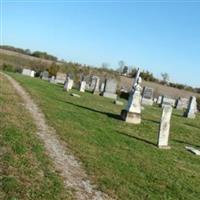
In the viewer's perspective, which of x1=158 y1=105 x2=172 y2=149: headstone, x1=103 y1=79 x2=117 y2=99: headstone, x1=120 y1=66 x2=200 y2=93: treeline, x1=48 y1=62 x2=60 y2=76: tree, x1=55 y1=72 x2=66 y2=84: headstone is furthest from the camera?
x1=120 y1=66 x2=200 y2=93: treeline

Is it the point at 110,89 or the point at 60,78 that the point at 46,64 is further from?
the point at 110,89

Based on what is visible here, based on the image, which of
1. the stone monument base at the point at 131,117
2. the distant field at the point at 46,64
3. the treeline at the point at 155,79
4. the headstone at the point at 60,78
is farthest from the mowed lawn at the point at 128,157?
the treeline at the point at 155,79

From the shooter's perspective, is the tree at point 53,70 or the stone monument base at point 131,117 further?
the tree at point 53,70

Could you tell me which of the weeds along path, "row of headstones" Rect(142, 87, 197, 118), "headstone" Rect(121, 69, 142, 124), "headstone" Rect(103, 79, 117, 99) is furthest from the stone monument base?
"headstone" Rect(103, 79, 117, 99)

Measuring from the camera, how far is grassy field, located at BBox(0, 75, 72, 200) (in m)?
6.63

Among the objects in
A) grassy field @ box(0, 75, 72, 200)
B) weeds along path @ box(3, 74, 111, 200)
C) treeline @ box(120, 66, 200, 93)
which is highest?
grassy field @ box(0, 75, 72, 200)

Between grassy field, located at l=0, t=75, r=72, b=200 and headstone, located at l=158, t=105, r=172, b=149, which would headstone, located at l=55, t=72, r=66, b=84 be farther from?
grassy field, located at l=0, t=75, r=72, b=200

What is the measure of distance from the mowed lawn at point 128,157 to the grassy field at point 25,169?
0.98m

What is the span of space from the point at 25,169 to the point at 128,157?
150 inches

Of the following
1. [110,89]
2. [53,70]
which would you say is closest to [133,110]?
[110,89]

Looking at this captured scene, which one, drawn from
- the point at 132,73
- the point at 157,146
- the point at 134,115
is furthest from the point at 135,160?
the point at 132,73

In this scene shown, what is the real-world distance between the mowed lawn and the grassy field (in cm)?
98

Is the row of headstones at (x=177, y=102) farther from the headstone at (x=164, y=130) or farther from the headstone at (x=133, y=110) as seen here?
the headstone at (x=164, y=130)

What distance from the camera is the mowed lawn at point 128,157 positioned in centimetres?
840
